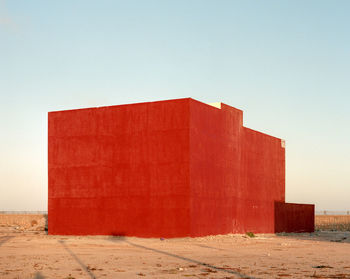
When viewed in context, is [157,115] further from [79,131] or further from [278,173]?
[278,173]

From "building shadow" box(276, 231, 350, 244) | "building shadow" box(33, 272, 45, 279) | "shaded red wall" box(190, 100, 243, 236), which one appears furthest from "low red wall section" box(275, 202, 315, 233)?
"building shadow" box(33, 272, 45, 279)

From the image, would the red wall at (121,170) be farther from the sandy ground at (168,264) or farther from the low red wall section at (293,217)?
the low red wall section at (293,217)

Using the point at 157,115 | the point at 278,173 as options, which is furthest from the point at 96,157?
the point at 278,173

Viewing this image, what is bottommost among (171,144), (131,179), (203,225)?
(203,225)

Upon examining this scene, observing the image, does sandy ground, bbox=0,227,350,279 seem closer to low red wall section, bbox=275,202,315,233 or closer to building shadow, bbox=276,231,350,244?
building shadow, bbox=276,231,350,244

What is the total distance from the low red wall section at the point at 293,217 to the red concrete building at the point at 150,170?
567 centimetres

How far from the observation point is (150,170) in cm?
2953

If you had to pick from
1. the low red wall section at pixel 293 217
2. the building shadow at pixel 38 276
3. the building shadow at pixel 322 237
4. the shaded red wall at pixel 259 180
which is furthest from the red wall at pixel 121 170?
the building shadow at pixel 38 276

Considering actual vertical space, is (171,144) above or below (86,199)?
above

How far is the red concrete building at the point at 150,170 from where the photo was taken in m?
28.7

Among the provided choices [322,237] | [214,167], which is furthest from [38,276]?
[322,237]

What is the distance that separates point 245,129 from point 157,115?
28.7ft

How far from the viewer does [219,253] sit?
20.3m

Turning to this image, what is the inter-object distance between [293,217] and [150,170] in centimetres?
1772
